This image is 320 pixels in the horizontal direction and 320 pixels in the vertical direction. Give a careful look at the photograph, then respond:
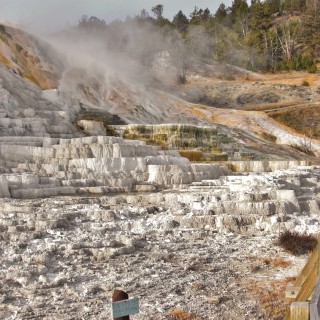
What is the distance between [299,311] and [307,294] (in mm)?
472

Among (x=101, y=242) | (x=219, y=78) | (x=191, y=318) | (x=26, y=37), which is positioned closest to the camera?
(x=191, y=318)

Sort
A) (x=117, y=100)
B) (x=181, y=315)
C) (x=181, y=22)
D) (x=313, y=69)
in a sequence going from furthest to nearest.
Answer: (x=181, y=22) → (x=313, y=69) → (x=117, y=100) → (x=181, y=315)

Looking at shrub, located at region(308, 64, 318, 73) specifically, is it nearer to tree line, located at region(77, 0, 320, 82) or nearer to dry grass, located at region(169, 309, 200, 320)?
tree line, located at region(77, 0, 320, 82)

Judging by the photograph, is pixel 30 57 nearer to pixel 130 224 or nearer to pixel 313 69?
pixel 130 224

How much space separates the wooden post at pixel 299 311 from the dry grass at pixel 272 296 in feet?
9.07

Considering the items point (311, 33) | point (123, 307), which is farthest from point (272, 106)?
point (123, 307)

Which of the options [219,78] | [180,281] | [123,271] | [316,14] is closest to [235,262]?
[180,281]

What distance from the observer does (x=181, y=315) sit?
6312 mm

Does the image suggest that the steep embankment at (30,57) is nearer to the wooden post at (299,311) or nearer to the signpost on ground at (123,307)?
the signpost on ground at (123,307)

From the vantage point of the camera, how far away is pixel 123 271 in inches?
311

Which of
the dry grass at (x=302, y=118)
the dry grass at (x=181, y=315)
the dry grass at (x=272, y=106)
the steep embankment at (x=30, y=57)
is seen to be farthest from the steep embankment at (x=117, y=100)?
the dry grass at (x=181, y=315)

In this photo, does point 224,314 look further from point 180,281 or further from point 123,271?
point 123,271

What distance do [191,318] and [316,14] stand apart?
5758 cm

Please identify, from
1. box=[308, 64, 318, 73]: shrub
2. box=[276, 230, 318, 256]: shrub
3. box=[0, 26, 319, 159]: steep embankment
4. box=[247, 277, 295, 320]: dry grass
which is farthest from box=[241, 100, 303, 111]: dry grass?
box=[247, 277, 295, 320]: dry grass
